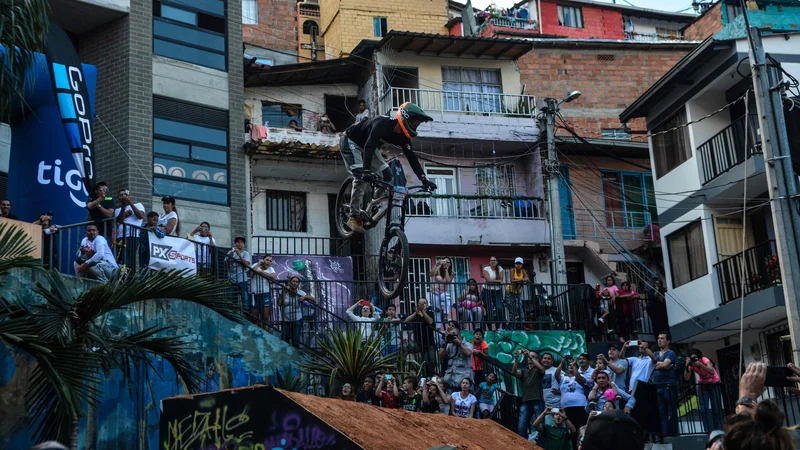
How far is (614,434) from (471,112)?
26.8 meters

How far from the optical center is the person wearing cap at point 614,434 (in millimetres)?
4422

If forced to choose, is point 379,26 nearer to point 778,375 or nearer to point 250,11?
point 250,11

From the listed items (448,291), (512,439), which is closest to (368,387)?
(512,439)

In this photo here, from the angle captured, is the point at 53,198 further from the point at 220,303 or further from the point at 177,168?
the point at 177,168

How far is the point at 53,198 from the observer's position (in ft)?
58.0

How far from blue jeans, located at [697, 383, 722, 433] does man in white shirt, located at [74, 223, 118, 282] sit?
9.33m

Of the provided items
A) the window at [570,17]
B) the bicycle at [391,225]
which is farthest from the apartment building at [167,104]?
the window at [570,17]

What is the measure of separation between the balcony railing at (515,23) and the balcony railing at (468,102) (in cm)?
1060

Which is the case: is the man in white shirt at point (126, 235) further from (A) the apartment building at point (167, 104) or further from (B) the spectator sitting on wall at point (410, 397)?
(A) the apartment building at point (167, 104)

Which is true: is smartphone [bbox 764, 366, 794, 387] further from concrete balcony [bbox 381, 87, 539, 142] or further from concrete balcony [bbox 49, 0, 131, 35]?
concrete balcony [bbox 381, 87, 539, 142]

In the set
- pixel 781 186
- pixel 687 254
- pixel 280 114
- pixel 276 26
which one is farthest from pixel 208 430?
pixel 276 26

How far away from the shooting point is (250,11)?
127 ft

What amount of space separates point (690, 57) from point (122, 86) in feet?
43.2

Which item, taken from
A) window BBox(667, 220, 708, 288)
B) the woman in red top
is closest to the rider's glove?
the woman in red top
